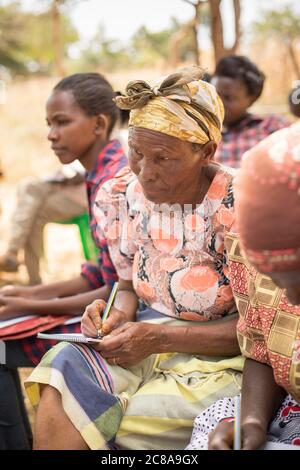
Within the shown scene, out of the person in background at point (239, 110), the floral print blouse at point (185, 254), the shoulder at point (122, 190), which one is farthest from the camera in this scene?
the person in background at point (239, 110)

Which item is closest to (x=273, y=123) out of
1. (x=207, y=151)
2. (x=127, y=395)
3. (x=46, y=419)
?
(x=207, y=151)

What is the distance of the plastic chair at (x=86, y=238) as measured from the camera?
416cm

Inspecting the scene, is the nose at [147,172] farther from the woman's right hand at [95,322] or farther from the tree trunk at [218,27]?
the tree trunk at [218,27]

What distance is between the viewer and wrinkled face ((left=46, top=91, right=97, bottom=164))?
2.94m

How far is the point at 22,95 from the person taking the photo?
19.1 m

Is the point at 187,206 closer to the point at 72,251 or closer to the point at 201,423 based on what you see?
the point at 201,423

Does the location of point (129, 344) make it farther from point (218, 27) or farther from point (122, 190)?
point (218, 27)

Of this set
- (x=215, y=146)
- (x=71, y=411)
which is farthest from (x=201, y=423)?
(x=215, y=146)

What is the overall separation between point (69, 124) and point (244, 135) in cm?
191

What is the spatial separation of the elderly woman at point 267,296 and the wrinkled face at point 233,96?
2.80 metres

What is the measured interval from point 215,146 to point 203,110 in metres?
0.13

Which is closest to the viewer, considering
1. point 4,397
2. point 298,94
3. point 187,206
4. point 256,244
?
point 256,244

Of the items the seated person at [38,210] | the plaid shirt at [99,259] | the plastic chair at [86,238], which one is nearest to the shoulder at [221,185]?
the plaid shirt at [99,259]

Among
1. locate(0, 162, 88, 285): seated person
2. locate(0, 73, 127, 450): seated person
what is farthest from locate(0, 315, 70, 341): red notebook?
locate(0, 162, 88, 285): seated person
